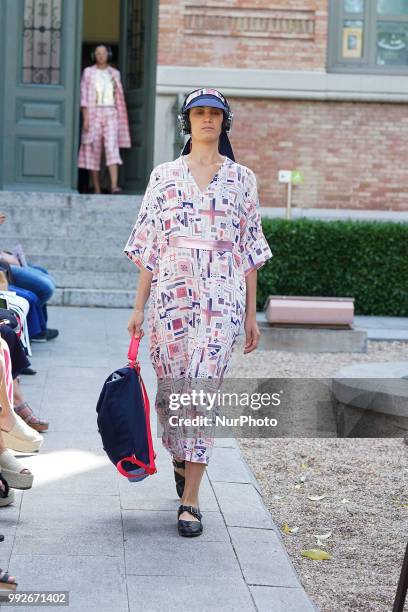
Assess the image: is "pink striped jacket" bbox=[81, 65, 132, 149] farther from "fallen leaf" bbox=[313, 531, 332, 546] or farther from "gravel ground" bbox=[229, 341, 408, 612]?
"fallen leaf" bbox=[313, 531, 332, 546]

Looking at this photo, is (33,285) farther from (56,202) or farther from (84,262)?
(56,202)

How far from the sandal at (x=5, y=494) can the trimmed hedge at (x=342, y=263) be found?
27.8ft

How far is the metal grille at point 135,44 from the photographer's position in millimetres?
16836

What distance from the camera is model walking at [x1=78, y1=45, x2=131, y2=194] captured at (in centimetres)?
1589

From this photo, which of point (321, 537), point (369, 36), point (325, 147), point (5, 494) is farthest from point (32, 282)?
point (369, 36)

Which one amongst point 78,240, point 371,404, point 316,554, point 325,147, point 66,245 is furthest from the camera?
point 325,147

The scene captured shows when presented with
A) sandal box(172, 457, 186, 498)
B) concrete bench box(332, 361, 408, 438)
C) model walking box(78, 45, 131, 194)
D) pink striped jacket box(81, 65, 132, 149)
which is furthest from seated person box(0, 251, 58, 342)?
pink striped jacket box(81, 65, 132, 149)

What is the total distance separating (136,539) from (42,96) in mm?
11333

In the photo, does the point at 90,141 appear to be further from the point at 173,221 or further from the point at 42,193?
the point at 173,221

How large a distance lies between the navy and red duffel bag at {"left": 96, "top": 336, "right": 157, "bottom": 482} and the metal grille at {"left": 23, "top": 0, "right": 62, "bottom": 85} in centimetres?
1091

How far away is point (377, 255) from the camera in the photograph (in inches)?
562

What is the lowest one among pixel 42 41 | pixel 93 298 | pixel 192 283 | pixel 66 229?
pixel 93 298

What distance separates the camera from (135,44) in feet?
55.9

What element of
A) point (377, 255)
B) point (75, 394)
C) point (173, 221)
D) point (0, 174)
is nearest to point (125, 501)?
point (173, 221)
